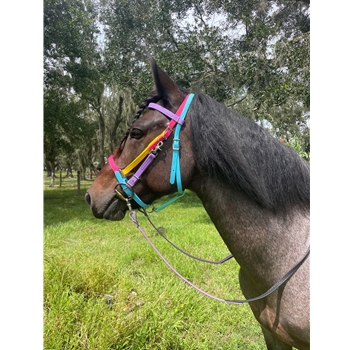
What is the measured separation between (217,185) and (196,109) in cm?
38

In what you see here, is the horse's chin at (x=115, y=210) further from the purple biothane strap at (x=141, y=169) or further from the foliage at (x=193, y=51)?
the foliage at (x=193, y=51)

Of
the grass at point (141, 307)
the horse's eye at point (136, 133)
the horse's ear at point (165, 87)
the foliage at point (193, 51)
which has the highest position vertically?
the foliage at point (193, 51)

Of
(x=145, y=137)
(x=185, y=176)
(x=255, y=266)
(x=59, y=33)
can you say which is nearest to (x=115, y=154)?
(x=145, y=137)

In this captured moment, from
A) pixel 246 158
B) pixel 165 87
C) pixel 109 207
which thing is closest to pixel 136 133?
pixel 165 87

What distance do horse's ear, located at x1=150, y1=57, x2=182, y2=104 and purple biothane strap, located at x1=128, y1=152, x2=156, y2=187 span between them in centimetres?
30

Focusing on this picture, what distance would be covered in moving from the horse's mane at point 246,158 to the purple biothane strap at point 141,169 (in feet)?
0.70

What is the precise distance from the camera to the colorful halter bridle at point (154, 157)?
119cm

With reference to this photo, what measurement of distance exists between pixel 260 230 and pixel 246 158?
35 cm

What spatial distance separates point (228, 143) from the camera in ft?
3.75

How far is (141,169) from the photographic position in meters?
1.24

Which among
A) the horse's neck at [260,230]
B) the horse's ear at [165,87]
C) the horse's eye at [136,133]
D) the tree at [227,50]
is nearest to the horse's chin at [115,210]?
the horse's eye at [136,133]

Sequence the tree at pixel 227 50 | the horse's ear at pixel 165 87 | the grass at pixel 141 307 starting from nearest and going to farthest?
the horse's ear at pixel 165 87
the grass at pixel 141 307
the tree at pixel 227 50

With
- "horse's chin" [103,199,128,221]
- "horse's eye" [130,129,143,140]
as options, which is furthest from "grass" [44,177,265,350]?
"horse's eye" [130,129,143,140]
